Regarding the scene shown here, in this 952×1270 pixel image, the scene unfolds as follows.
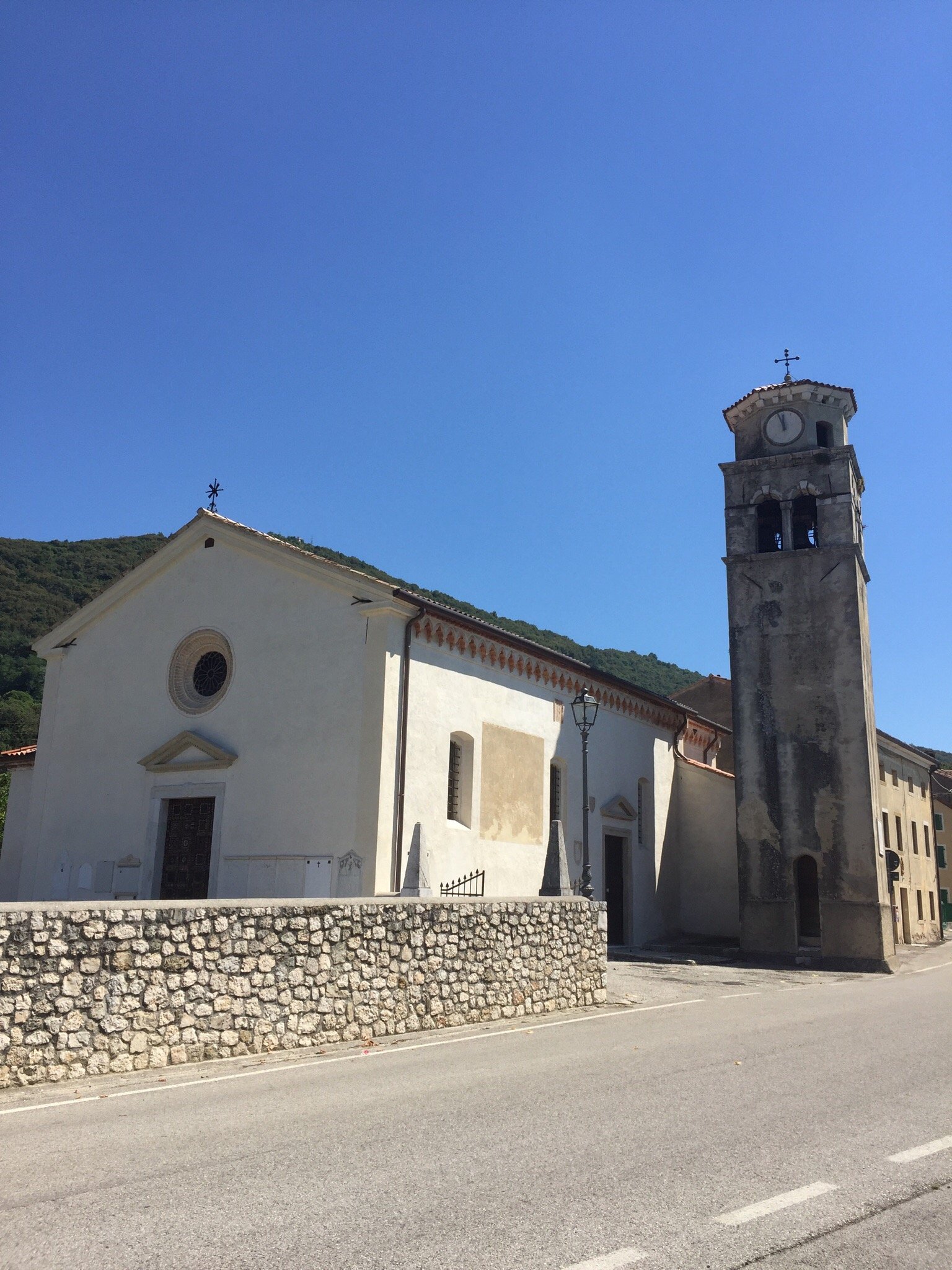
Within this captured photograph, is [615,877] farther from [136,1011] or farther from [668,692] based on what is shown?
[668,692]

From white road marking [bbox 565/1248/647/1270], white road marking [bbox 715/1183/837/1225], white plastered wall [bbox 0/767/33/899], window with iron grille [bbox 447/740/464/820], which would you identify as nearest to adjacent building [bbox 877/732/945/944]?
window with iron grille [bbox 447/740/464/820]

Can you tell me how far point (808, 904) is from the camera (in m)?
26.5

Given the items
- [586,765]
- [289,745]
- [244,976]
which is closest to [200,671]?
[289,745]

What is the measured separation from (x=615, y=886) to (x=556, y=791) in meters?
3.88

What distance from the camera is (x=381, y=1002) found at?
36.5 feet

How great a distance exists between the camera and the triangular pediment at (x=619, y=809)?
78.2 feet

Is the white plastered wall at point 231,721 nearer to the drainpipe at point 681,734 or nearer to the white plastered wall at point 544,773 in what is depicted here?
the white plastered wall at point 544,773

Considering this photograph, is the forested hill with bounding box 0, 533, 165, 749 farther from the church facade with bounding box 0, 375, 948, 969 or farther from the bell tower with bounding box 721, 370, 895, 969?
the bell tower with bounding box 721, 370, 895, 969

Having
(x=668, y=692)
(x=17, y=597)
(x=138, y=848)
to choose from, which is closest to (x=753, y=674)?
(x=138, y=848)

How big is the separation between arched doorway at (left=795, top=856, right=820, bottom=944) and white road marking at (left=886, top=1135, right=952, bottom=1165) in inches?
784

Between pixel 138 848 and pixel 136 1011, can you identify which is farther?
pixel 138 848

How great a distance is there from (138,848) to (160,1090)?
1251 centimetres

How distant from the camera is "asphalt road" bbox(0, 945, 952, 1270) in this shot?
4.23m

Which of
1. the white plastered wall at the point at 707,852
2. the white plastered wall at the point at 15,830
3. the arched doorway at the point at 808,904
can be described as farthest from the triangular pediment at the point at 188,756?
the arched doorway at the point at 808,904
